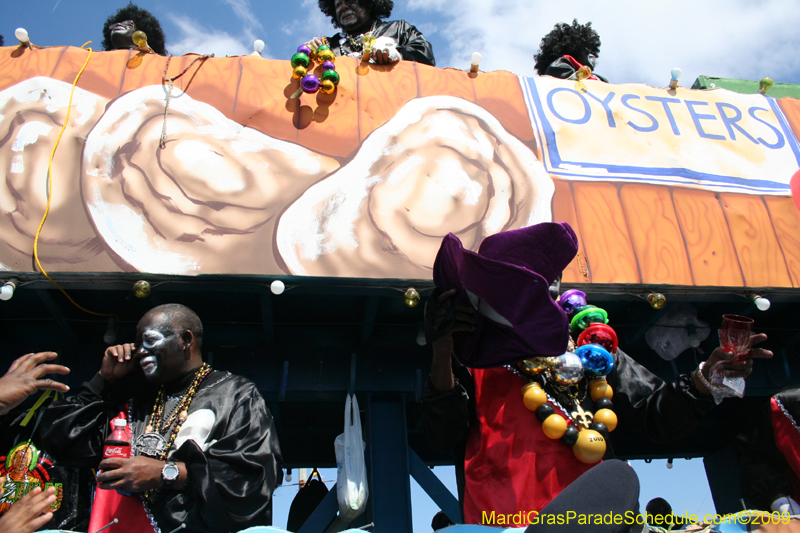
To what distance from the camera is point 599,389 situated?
2.57 metres

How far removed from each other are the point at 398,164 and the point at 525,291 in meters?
1.98

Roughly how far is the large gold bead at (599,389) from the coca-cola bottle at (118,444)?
6.37ft

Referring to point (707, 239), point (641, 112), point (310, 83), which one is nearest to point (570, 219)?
point (707, 239)

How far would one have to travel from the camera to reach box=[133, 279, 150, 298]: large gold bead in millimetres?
3027

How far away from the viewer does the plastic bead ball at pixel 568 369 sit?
2.50 m

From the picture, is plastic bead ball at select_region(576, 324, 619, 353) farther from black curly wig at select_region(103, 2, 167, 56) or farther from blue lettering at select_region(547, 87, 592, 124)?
black curly wig at select_region(103, 2, 167, 56)

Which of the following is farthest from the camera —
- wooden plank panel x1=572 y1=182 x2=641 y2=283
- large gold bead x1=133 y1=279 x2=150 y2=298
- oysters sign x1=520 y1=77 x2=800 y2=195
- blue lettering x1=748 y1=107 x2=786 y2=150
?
blue lettering x1=748 y1=107 x2=786 y2=150

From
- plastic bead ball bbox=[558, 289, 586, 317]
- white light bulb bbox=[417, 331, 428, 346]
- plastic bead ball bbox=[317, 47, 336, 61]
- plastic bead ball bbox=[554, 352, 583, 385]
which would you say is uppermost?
plastic bead ball bbox=[317, 47, 336, 61]

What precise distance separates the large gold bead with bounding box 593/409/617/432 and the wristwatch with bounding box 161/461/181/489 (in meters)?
1.72

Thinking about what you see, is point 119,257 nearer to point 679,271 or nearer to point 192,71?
point 192,71

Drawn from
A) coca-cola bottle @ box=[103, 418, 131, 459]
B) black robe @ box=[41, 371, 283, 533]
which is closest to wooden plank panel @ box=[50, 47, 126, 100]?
black robe @ box=[41, 371, 283, 533]

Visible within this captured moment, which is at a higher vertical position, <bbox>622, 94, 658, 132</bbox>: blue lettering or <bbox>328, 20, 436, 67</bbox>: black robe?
<bbox>328, 20, 436, 67</bbox>: black robe

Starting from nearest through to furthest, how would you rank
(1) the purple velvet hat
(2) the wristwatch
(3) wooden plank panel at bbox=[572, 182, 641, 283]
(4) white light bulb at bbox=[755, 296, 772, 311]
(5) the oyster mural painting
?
(1) the purple velvet hat < (2) the wristwatch < (5) the oyster mural painting < (4) white light bulb at bbox=[755, 296, 772, 311] < (3) wooden plank panel at bbox=[572, 182, 641, 283]

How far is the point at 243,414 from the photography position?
2.46 m
